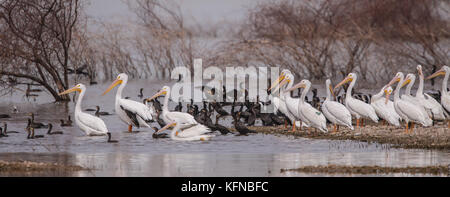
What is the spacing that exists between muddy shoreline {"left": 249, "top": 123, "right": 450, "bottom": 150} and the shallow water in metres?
0.31

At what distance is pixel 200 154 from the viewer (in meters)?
10.5

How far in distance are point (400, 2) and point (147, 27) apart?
9.27 m

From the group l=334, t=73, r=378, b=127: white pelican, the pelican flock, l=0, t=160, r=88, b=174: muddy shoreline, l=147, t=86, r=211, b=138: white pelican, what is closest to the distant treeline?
the pelican flock

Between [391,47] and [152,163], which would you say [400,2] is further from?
[152,163]

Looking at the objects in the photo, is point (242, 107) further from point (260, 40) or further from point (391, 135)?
point (260, 40)

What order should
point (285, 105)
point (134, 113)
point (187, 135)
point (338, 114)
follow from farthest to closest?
1. point (285, 105)
2. point (134, 113)
3. point (338, 114)
4. point (187, 135)

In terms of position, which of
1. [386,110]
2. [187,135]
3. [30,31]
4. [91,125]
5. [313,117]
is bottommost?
[187,135]

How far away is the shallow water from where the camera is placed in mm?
9000

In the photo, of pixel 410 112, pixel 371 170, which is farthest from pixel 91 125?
pixel 371 170

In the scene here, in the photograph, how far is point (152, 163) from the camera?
952 cm

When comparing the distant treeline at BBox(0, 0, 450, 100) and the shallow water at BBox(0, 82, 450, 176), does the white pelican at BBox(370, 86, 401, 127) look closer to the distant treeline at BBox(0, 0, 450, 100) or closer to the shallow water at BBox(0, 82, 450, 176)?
the shallow water at BBox(0, 82, 450, 176)

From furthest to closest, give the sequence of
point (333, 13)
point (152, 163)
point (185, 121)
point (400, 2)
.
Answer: point (400, 2), point (333, 13), point (185, 121), point (152, 163)

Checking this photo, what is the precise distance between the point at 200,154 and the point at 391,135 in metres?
3.19
